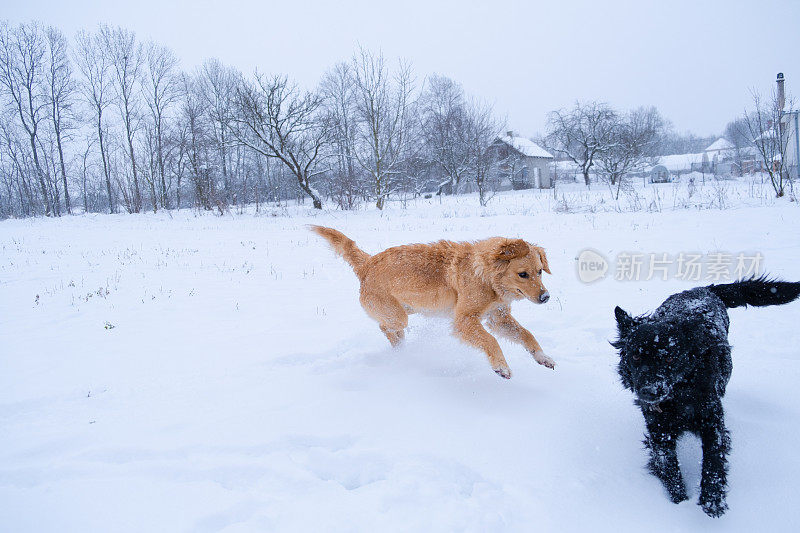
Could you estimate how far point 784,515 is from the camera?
1.96 metres

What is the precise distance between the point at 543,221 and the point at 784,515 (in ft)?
37.8

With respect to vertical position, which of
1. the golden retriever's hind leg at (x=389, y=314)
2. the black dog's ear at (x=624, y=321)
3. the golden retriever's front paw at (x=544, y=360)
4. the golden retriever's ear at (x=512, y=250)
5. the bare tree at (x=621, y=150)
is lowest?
the golden retriever's front paw at (x=544, y=360)

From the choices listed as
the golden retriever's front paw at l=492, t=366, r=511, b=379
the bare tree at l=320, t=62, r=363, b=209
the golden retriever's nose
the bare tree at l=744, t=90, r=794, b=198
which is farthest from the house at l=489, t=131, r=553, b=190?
the golden retriever's front paw at l=492, t=366, r=511, b=379

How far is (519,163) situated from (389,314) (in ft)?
152

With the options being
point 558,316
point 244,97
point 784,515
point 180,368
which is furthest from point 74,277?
point 244,97

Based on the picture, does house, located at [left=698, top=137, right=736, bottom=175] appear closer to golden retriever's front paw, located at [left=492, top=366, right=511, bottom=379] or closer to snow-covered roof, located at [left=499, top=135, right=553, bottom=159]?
snow-covered roof, located at [left=499, top=135, right=553, bottom=159]

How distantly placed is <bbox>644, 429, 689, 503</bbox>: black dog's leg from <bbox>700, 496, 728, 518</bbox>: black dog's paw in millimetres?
107

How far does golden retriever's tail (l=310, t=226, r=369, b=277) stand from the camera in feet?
14.9

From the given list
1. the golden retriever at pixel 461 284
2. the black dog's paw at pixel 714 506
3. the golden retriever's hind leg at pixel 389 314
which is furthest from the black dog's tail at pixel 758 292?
the golden retriever's hind leg at pixel 389 314

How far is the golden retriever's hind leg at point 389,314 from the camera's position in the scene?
420cm

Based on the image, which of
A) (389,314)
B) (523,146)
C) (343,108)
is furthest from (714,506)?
(523,146)

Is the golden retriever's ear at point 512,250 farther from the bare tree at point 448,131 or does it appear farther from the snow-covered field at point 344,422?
the bare tree at point 448,131

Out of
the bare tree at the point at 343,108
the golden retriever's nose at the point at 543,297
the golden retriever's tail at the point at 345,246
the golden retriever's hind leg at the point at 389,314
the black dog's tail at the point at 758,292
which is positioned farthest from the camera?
the bare tree at the point at 343,108

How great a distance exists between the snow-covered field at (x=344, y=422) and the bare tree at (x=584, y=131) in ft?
135
